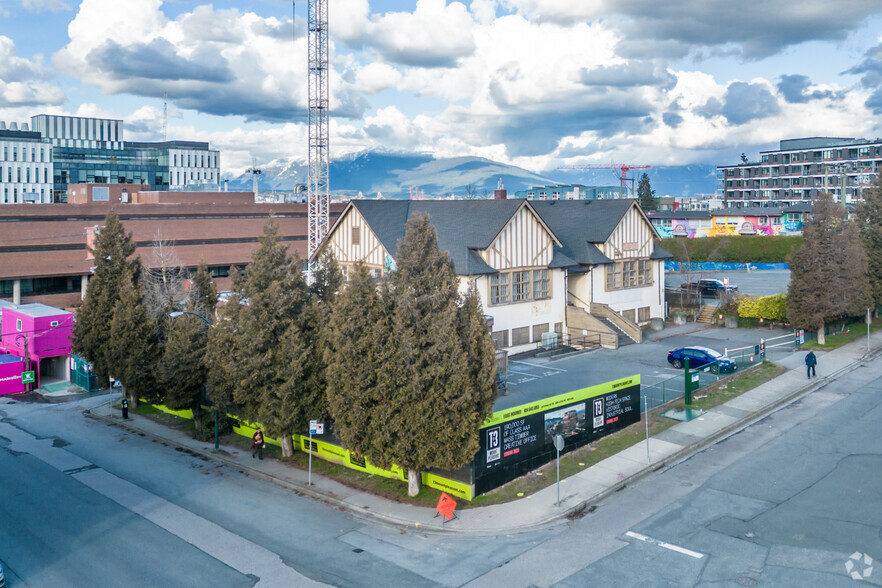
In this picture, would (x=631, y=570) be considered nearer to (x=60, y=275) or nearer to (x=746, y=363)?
(x=746, y=363)

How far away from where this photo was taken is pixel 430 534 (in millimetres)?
19125

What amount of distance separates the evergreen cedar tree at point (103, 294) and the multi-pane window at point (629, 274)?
3004cm

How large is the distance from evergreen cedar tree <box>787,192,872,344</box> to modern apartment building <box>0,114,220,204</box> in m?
94.4

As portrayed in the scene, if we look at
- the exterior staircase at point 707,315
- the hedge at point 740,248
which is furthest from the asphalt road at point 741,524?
the hedge at point 740,248

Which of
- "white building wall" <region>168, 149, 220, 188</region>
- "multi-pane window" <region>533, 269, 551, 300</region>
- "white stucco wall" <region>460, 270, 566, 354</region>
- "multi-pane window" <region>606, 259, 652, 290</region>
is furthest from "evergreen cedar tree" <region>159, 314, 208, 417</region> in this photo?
"white building wall" <region>168, 149, 220, 188</region>

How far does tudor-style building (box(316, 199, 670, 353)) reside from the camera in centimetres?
4141

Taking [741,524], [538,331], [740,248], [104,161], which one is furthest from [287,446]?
[104,161]

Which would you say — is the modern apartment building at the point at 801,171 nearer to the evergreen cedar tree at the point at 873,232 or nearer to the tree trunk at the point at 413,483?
the evergreen cedar tree at the point at 873,232

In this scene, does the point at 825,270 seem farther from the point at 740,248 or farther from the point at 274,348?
the point at 740,248

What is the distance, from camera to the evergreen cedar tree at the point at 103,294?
118 feet

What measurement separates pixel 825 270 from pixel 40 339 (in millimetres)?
46724

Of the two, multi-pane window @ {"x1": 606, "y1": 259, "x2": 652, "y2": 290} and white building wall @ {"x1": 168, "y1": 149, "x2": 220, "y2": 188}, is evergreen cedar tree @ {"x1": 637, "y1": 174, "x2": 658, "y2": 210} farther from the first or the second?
white building wall @ {"x1": 168, "y1": 149, "x2": 220, "y2": 188}

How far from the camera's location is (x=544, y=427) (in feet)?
77.2

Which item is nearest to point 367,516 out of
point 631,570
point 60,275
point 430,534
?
point 430,534
